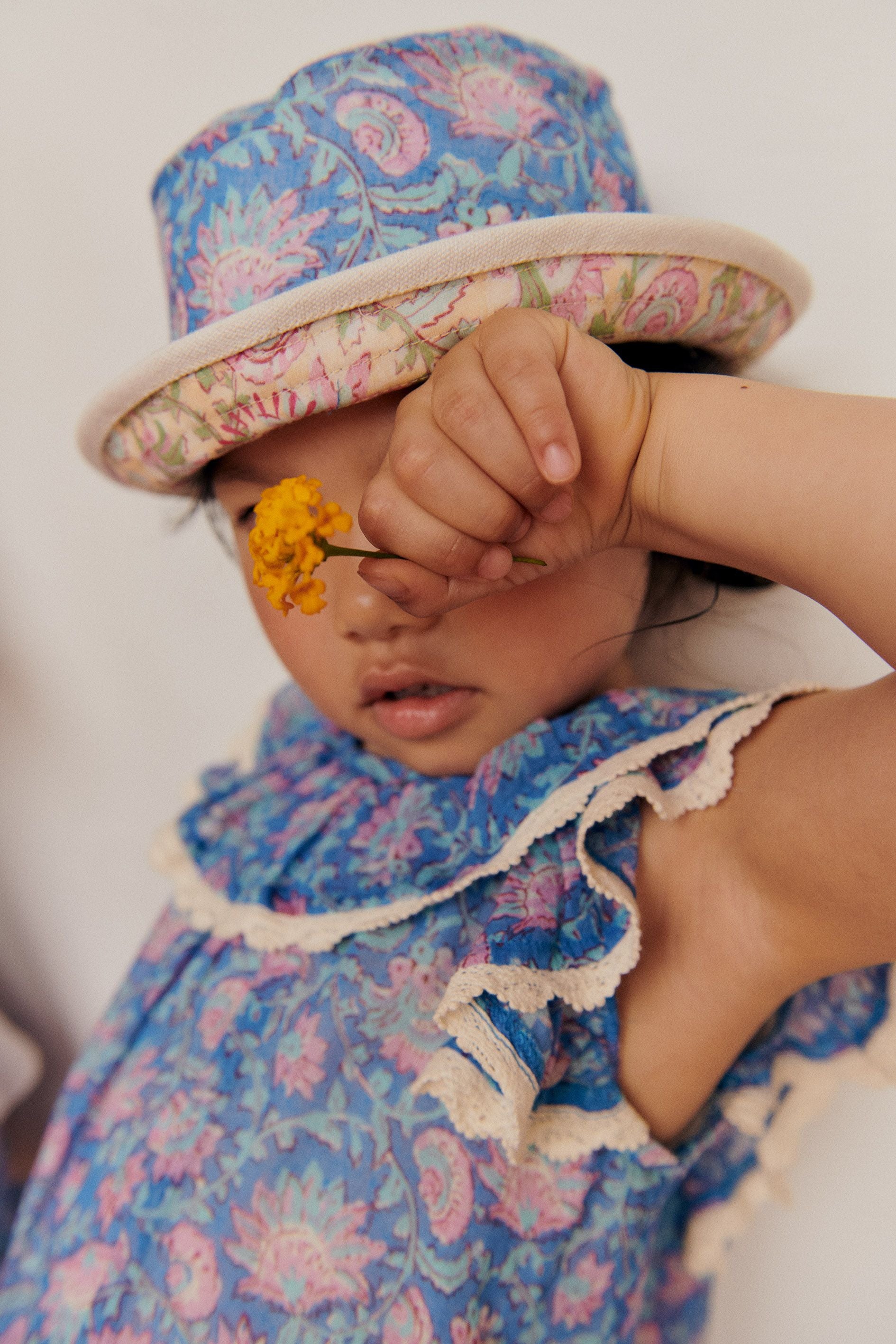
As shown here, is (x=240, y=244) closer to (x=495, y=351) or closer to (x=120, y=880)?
(x=495, y=351)

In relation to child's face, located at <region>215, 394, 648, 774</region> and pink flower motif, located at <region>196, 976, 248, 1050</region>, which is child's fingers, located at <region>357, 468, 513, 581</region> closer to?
child's face, located at <region>215, 394, 648, 774</region>

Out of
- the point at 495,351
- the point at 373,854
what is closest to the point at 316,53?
the point at 495,351

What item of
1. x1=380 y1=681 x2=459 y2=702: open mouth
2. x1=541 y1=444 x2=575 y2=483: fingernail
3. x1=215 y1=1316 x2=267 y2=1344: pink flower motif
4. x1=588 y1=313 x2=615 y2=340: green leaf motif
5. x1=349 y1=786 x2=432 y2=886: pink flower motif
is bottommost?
x1=215 y1=1316 x2=267 y2=1344: pink flower motif

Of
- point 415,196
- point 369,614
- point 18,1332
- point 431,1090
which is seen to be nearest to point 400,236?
point 415,196

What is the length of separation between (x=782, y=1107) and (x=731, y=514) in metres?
0.53

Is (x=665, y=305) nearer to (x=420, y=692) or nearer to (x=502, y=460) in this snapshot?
(x=502, y=460)

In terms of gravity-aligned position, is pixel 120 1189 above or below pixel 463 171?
below

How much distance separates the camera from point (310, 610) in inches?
17.8

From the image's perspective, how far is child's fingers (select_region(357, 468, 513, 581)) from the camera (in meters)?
0.48

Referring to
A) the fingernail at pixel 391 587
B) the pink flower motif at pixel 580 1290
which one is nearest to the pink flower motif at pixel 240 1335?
the pink flower motif at pixel 580 1290

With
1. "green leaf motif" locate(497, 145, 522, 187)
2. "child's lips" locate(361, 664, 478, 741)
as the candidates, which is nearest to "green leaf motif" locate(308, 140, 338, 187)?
"green leaf motif" locate(497, 145, 522, 187)

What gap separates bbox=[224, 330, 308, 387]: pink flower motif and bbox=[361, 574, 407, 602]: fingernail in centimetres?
15

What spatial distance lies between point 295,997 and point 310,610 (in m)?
0.41

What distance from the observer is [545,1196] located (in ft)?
2.22
